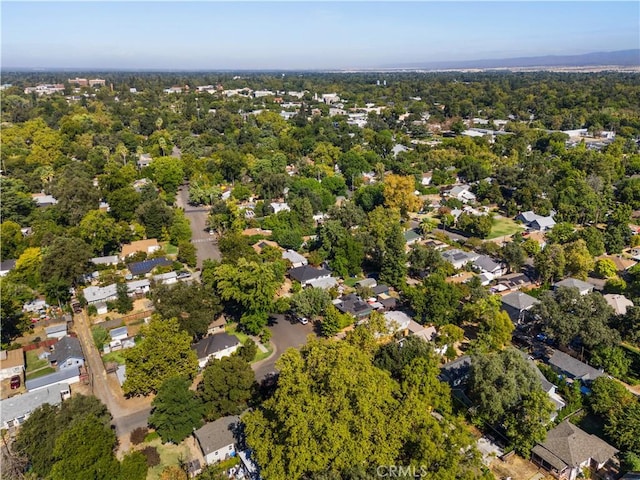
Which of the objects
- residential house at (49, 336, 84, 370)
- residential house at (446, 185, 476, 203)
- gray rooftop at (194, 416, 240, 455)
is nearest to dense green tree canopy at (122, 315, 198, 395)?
gray rooftop at (194, 416, 240, 455)

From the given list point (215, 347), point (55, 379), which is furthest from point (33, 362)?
point (215, 347)

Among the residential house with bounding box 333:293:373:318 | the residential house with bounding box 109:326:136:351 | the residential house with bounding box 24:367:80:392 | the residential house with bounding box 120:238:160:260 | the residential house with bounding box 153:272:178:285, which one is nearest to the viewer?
the residential house with bounding box 24:367:80:392

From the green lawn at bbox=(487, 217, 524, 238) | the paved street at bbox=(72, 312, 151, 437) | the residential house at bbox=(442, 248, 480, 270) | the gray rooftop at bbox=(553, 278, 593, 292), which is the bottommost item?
the paved street at bbox=(72, 312, 151, 437)

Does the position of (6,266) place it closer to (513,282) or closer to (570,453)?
(570,453)

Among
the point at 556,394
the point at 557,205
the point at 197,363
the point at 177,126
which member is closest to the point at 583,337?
the point at 556,394

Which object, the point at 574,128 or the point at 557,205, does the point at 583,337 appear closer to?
the point at 557,205

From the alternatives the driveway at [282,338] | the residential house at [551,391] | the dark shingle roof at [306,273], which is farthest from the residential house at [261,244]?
the residential house at [551,391]
